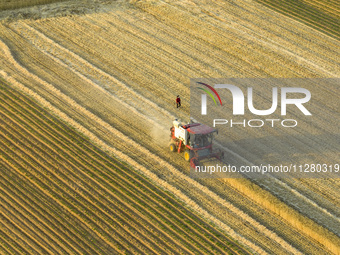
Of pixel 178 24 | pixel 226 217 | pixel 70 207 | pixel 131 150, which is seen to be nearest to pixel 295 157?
pixel 226 217

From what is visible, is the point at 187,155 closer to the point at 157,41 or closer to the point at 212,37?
the point at 157,41

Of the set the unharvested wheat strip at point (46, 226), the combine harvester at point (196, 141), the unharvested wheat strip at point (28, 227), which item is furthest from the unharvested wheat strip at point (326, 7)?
the unharvested wheat strip at point (28, 227)

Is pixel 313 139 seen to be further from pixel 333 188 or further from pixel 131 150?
pixel 131 150

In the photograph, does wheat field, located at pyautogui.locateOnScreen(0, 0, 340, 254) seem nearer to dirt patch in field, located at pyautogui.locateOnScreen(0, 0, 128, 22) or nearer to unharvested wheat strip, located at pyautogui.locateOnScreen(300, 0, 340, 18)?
unharvested wheat strip, located at pyautogui.locateOnScreen(300, 0, 340, 18)

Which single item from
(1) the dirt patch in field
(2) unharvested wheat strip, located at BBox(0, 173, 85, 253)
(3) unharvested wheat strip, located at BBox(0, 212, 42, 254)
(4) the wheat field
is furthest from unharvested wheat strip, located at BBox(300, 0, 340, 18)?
(3) unharvested wheat strip, located at BBox(0, 212, 42, 254)

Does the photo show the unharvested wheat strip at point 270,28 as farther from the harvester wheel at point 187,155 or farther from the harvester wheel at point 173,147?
the harvester wheel at point 187,155

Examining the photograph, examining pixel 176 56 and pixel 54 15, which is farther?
pixel 54 15

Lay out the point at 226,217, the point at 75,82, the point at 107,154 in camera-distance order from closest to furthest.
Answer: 1. the point at 226,217
2. the point at 107,154
3. the point at 75,82

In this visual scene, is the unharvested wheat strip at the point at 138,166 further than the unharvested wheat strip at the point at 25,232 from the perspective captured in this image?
Yes
